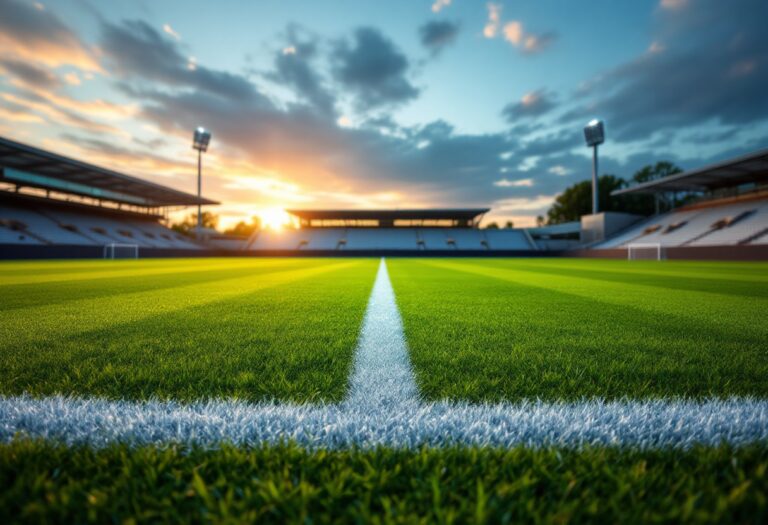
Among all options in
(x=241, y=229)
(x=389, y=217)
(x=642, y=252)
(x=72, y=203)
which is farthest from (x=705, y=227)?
(x=241, y=229)

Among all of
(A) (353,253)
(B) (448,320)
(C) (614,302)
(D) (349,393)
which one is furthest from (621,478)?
(A) (353,253)

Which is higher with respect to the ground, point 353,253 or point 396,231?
point 396,231

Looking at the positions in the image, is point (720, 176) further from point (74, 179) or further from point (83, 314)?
point (74, 179)

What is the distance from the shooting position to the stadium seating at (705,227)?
20.1 metres

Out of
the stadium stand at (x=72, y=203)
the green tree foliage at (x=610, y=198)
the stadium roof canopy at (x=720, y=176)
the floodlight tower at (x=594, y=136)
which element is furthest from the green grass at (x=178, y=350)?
the green tree foliage at (x=610, y=198)

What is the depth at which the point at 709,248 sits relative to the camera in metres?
18.4

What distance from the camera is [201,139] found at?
38.4m

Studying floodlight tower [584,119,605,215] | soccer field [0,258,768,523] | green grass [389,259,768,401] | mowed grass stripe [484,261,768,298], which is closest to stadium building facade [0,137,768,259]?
floodlight tower [584,119,605,215]

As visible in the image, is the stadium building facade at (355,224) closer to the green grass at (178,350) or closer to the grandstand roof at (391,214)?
the grandstand roof at (391,214)

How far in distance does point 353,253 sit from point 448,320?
105 feet

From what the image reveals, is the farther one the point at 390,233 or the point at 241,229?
the point at 241,229

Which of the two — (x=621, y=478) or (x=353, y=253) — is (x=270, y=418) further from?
(x=353, y=253)

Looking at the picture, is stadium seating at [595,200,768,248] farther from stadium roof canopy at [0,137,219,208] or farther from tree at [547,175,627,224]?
stadium roof canopy at [0,137,219,208]

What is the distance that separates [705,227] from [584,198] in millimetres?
27876
